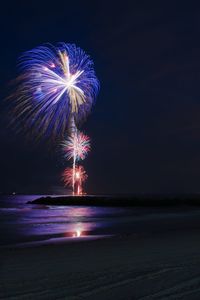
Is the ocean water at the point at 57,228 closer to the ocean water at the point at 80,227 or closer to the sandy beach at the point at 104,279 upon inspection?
the ocean water at the point at 80,227

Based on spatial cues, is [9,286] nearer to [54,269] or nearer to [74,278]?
[74,278]

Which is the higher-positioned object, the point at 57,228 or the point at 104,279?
the point at 57,228

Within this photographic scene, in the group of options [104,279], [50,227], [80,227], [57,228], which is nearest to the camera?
[104,279]

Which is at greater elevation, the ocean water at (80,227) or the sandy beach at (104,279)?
the ocean water at (80,227)

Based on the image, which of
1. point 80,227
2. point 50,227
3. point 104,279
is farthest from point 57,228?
point 104,279

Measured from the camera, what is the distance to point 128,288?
846 centimetres

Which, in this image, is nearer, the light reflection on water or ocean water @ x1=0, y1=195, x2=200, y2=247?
ocean water @ x1=0, y1=195, x2=200, y2=247

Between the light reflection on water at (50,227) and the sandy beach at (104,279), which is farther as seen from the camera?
the light reflection on water at (50,227)

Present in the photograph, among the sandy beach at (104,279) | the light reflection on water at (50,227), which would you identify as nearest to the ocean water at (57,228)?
the light reflection on water at (50,227)

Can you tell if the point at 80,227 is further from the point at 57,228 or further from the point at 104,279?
the point at 104,279

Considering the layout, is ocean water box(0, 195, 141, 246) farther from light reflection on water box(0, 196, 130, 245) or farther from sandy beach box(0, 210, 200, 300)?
sandy beach box(0, 210, 200, 300)

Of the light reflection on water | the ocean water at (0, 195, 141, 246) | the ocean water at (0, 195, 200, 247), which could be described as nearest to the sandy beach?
the ocean water at (0, 195, 200, 247)

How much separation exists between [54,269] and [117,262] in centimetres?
214

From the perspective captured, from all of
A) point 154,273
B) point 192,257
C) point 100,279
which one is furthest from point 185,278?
point 192,257
